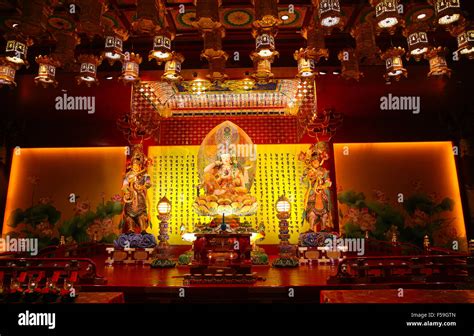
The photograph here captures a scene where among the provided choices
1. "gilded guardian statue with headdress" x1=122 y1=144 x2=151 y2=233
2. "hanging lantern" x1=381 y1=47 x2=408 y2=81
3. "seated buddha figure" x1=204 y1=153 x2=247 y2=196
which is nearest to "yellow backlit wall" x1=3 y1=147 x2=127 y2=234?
"gilded guardian statue with headdress" x1=122 y1=144 x2=151 y2=233

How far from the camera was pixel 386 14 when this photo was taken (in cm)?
367

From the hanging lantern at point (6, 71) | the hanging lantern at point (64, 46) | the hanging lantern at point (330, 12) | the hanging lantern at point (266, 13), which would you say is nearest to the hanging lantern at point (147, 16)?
the hanging lantern at point (266, 13)

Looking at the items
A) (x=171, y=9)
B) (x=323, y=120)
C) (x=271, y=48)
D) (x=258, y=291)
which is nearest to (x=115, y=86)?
(x=171, y=9)

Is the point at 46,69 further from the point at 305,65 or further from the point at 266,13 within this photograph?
the point at 305,65

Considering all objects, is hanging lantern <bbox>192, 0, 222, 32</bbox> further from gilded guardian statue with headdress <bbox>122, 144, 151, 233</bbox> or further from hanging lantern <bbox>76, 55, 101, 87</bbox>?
gilded guardian statue with headdress <bbox>122, 144, 151, 233</bbox>

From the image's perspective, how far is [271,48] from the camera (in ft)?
14.1

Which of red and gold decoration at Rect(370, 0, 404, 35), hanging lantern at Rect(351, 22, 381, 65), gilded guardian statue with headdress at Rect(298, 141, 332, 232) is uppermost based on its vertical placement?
hanging lantern at Rect(351, 22, 381, 65)

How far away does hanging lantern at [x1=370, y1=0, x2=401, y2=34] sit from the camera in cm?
366

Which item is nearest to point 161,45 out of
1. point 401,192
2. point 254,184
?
point 254,184

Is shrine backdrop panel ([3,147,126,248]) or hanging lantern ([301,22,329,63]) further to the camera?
shrine backdrop panel ([3,147,126,248])

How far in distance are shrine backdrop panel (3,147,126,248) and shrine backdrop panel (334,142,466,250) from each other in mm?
5414

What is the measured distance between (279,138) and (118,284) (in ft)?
17.8

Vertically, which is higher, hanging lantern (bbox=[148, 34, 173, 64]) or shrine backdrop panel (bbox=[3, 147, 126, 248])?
hanging lantern (bbox=[148, 34, 173, 64])

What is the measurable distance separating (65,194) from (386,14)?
312 inches
